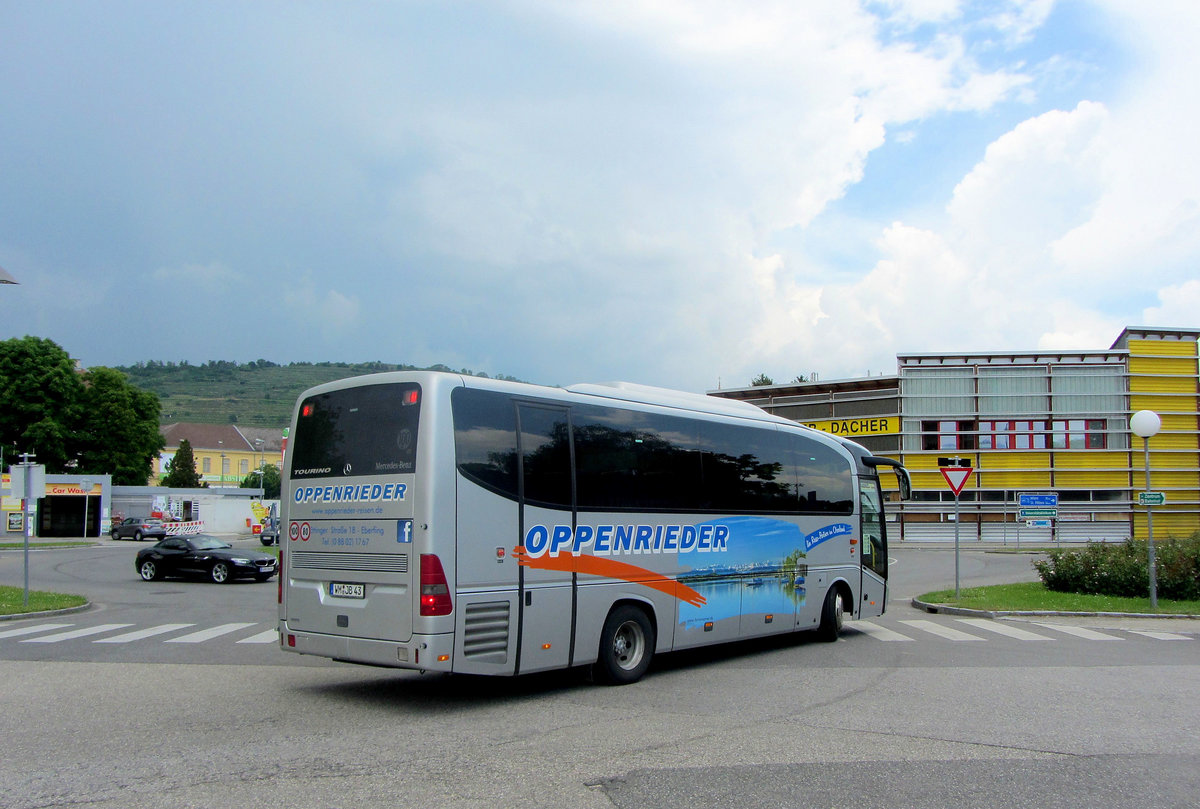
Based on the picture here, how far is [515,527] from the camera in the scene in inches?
361

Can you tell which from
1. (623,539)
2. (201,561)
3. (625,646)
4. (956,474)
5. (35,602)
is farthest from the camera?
(201,561)

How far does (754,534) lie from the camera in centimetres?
1258

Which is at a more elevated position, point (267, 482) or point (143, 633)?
point (267, 482)

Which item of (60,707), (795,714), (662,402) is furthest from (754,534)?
(60,707)

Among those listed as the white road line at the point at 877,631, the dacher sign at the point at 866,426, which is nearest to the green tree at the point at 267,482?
the dacher sign at the point at 866,426

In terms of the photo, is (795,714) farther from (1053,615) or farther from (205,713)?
(1053,615)

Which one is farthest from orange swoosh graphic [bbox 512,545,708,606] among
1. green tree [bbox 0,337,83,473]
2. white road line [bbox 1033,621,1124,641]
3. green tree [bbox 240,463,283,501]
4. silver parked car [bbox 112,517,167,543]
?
green tree [bbox 240,463,283,501]

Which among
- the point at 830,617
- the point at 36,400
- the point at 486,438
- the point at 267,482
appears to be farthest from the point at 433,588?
the point at 267,482

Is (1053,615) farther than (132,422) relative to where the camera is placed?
No

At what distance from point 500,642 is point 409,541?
1.34m

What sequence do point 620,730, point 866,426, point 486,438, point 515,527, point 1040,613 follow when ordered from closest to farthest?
1. point 620,730
2. point 486,438
3. point 515,527
4. point 1040,613
5. point 866,426

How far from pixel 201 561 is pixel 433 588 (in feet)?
69.0

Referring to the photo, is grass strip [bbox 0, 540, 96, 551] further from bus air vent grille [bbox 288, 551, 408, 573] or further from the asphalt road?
bus air vent grille [bbox 288, 551, 408, 573]

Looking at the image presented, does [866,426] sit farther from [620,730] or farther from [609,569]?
[620,730]
